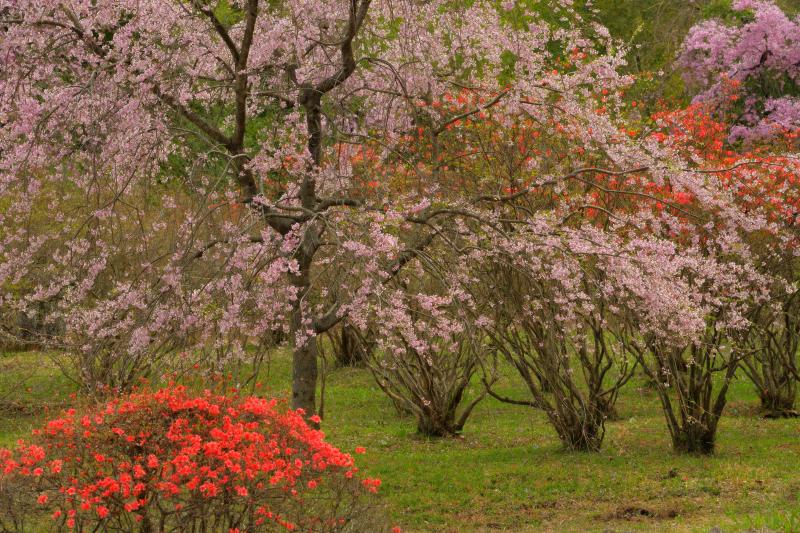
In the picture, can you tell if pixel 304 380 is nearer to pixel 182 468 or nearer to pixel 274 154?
pixel 274 154

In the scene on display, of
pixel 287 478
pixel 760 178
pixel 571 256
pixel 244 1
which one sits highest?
pixel 244 1

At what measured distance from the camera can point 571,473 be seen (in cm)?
1072

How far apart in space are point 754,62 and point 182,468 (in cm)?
2107

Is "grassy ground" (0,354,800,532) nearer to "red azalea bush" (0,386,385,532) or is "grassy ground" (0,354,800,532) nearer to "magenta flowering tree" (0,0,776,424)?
"magenta flowering tree" (0,0,776,424)

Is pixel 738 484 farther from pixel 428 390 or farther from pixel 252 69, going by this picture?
pixel 252 69

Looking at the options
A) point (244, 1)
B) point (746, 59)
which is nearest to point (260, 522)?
point (244, 1)

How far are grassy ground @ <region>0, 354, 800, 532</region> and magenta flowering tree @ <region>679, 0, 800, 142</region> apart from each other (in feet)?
31.2

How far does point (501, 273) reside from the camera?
1092 centimetres

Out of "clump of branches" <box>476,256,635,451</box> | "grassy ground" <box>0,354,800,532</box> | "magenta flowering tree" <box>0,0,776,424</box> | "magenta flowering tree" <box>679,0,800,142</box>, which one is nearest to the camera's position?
"magenta flowering tree" <box>0,0,776,424</box>

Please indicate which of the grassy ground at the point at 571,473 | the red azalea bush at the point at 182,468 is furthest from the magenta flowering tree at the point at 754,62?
the red azalea bush at the point at 182,468

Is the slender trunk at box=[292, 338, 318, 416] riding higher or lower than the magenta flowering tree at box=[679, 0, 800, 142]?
lower

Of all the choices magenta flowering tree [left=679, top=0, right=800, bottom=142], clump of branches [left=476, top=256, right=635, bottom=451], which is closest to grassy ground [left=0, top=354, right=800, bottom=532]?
clump of branches [left=476, top=256, right=635, bottom=451]

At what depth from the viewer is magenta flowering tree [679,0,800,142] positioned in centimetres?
2258

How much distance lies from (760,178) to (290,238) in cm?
566
